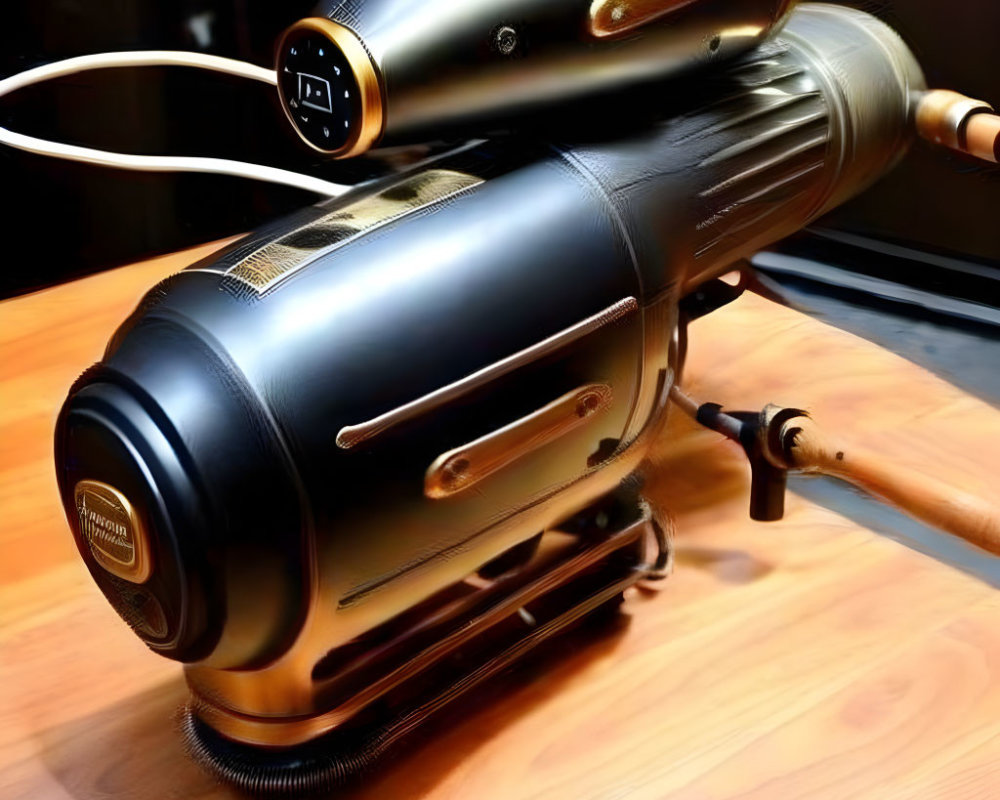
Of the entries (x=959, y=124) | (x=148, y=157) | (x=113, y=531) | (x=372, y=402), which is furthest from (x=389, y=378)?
(x=148, y=157)

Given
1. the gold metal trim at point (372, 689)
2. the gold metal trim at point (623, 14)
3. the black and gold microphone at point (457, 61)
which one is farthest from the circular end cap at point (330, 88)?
the gold metal trim at point (372, 689)

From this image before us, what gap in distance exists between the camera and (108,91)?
881 mm

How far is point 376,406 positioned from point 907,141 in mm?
412

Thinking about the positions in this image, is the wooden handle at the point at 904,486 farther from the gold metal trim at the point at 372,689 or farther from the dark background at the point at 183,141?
the dark background at the point at 183,141

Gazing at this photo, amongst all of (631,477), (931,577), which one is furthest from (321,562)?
(931,577)

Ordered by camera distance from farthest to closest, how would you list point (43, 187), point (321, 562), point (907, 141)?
point (43, 187)
point (907, 141)
point (321, 562)

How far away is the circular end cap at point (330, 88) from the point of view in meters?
0.48

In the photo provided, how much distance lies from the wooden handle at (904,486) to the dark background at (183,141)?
299 millimetres

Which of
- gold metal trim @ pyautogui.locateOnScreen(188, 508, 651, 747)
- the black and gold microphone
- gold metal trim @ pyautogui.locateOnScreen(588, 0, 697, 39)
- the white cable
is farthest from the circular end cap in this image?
the white cable

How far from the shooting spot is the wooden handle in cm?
58

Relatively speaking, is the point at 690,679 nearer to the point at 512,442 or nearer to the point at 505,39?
the point at 512,442

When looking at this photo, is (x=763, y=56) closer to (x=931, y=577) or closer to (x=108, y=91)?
(x=931, y=577)

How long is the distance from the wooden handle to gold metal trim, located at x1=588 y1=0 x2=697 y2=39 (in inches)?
8.7

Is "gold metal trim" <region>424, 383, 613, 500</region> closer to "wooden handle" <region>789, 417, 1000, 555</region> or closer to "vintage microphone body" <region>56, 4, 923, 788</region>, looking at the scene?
"vintage microphone body" <region>56, 4, 923, 788</region>
